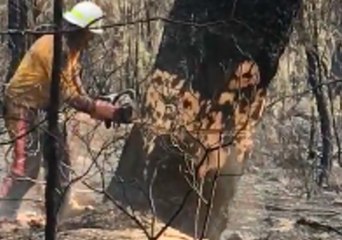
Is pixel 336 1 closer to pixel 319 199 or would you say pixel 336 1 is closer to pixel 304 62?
pixel 304 62

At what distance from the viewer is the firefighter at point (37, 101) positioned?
6.23 metres

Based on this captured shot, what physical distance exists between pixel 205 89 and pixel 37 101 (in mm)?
1211

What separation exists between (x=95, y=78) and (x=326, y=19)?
251 cm

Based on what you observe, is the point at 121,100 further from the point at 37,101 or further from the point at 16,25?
the point at 16,25

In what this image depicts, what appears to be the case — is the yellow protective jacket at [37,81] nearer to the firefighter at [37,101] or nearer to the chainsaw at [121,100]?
the firefighter at [37,101]

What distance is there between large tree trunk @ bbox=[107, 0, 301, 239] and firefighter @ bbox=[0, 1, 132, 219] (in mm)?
310

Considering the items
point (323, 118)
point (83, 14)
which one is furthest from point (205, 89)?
point (323, 118)

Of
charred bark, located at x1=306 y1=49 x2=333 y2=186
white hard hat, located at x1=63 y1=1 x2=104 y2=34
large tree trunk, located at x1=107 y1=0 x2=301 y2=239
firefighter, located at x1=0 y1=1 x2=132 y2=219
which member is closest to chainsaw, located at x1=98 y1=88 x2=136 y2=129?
firefighter, located at x1=0 y1=1 x2=132 y2=219

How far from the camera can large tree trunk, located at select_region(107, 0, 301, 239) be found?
619 cm

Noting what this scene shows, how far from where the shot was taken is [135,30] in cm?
1102

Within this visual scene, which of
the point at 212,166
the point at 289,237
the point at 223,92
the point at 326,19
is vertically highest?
the point at 326,19

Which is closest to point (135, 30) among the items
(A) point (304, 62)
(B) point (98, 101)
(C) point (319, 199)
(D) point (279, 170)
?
(A) point (304, 62)

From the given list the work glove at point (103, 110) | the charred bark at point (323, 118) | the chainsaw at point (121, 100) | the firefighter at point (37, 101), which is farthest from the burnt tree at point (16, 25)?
the charred bark at point (323, 118)

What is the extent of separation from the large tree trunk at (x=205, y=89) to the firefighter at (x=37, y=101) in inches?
12.2
